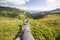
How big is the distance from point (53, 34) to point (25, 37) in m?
7.91

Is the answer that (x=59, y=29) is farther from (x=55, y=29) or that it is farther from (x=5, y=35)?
(x=5, y=35)

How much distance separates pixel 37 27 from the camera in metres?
24.8

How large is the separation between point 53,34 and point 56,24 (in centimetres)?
571

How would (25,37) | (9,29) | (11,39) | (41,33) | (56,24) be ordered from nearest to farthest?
1. (25,37)
2. (11,39)
3. (41,33)
4. (9,29)
5. (56,24)

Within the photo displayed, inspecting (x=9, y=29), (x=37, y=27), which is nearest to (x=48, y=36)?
(x=37, y=27)

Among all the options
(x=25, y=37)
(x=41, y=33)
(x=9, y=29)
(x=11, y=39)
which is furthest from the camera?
(x=9, y=29)

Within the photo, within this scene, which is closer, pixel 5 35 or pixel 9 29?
pixel 5 35

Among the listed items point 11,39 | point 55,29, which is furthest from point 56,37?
point 11,39

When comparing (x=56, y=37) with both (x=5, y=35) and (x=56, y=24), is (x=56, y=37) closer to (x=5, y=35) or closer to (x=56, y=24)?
(x=56, y=24)

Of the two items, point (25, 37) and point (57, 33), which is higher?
point (25, 37)

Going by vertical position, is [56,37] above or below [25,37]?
below

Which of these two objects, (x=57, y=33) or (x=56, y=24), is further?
(x=56, y=24)

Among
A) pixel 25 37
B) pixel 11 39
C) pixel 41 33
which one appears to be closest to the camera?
pixel 25 37

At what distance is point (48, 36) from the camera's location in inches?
881
